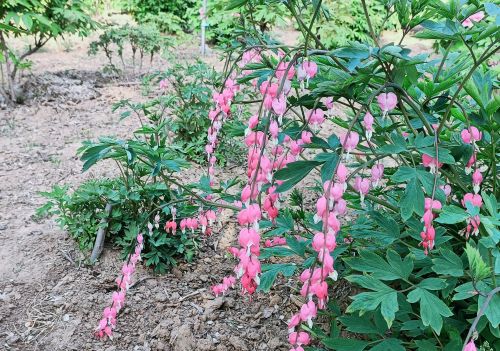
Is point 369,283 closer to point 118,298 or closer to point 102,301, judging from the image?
point 118,298

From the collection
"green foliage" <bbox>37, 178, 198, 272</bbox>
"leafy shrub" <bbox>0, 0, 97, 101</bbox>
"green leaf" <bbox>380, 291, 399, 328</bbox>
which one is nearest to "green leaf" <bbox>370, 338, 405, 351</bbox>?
"green leaf" <bbox>380, 291, 399, 328</bbox>

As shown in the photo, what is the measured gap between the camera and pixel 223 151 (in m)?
3.48

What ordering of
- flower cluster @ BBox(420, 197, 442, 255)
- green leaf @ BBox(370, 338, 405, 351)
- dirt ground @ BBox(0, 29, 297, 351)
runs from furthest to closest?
1. dirt ground @ BBox(0, 29, 297, 351)
2. green leaf @ BBox(370, 338, 405, 351)
3. flower cluster @ BBox(420, 197, 442, 255)

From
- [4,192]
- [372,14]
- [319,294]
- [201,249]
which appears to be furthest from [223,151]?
[372,14]

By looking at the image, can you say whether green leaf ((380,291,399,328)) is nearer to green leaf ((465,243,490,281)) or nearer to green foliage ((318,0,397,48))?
green leaf ((465,243,490,281))

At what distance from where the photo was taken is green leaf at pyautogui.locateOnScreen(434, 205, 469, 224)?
3.88ft

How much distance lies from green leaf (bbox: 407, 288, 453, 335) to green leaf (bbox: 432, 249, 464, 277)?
9 centimetres

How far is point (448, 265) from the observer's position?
1298 mm

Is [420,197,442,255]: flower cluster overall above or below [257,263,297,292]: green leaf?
above

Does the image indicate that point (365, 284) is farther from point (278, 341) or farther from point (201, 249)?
point (201, 249)

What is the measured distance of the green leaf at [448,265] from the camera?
4.20ft

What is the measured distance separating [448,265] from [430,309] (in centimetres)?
16

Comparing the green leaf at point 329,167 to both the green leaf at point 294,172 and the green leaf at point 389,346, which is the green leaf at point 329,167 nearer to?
the green leaf at point 294,172

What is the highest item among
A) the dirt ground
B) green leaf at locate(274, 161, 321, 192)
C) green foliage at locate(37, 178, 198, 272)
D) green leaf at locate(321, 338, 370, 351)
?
green leaf at locate(274, 161, 321, 192)
